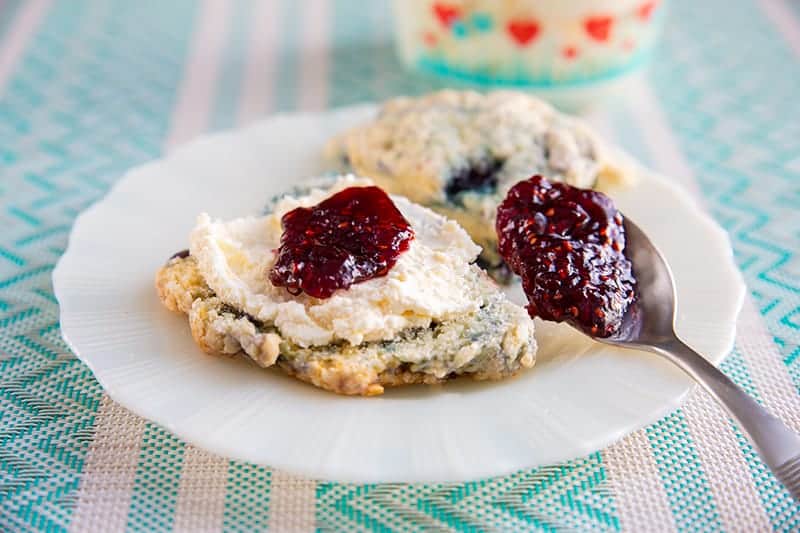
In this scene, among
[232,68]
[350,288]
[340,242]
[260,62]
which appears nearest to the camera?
[350,288]

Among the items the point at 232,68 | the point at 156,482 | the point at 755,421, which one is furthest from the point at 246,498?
the point at 232,68

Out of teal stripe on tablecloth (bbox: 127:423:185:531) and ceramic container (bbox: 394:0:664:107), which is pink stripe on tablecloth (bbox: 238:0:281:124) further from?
teal stripe on tablecloth (bbox: 127:423:185:531)

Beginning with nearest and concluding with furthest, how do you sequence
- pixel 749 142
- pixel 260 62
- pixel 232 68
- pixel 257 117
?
1. pixel 749 142
2. pixel 257 117
3. pixel 232 68
4. pixel 260 62

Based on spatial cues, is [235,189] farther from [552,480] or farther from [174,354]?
[552,480]

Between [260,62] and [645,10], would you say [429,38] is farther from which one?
[260,62]

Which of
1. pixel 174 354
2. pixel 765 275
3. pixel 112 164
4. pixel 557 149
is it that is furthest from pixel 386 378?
pixel 112 164

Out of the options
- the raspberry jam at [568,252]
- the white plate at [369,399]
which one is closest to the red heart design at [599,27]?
the white plate at [369,399]
